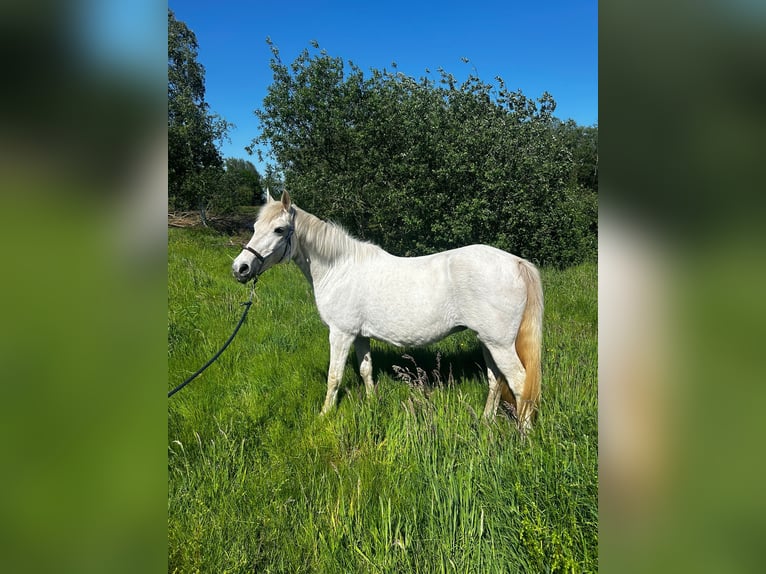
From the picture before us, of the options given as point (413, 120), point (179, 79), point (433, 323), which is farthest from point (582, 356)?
point (179, 79)

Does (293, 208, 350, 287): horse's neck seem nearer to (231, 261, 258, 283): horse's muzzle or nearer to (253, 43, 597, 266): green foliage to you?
(231, 261, 258, 283): horse's muzzle

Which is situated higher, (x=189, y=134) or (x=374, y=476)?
(x=189, y=134)

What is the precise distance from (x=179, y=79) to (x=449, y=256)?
1715 centimetres

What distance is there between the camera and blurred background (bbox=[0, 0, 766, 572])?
0.47 meters

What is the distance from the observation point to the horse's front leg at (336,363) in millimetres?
3508

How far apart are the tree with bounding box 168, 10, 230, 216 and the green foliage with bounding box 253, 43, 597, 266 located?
4158mm

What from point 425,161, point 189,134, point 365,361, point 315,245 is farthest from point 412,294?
point 189,134

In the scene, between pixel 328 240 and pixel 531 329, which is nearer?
pixel 531 329

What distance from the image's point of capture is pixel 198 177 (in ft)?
48.7

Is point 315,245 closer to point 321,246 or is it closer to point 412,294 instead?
point 321,246

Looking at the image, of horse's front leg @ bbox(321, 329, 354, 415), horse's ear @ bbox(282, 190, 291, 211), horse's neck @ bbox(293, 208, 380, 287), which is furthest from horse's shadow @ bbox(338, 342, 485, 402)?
horse's ear @ bbox(282, 190, 291, 211)

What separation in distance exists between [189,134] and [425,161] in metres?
9.56
